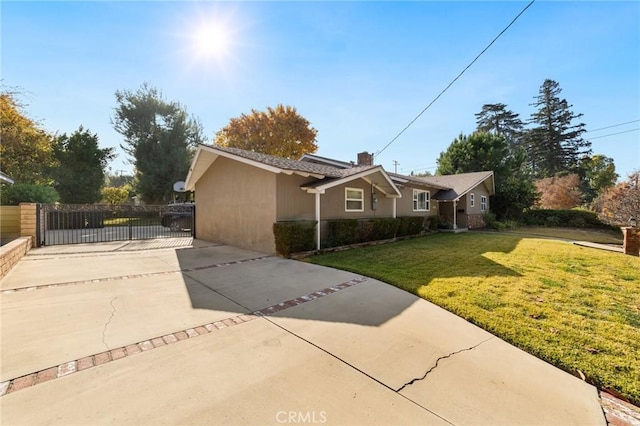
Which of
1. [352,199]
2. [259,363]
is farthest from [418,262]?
[259,363]

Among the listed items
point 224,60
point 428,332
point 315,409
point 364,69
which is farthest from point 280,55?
point 315,409

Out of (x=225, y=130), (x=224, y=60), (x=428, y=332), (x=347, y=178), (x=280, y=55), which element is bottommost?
(x=428, y=332)

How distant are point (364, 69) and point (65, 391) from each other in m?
12.1

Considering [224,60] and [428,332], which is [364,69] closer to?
[224,60]

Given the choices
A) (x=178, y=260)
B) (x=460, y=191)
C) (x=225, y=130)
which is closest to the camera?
(x=178, y=260)

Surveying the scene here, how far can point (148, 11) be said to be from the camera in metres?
7.36

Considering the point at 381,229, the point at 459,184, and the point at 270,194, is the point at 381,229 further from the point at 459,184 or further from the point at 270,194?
the point at 459,184

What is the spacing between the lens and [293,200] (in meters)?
9.70

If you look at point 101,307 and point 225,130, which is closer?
point 101,307

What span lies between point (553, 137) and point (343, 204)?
4344cm

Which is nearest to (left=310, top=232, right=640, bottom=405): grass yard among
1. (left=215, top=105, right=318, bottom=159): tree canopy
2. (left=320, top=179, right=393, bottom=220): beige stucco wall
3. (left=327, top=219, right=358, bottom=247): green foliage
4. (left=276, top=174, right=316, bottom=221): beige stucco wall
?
(left=327, top=219, right=358, bottom=247): green foliage

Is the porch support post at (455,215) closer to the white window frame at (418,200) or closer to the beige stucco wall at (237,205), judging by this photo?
the white window frame at (418,200)

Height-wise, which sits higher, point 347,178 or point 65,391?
point 347,178

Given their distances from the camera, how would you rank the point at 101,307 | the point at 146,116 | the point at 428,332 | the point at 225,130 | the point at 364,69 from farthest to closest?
the point at 225,130 → the point at 146,116 → the point at 364,69 → the point at 101,307 → the point at 428,332
